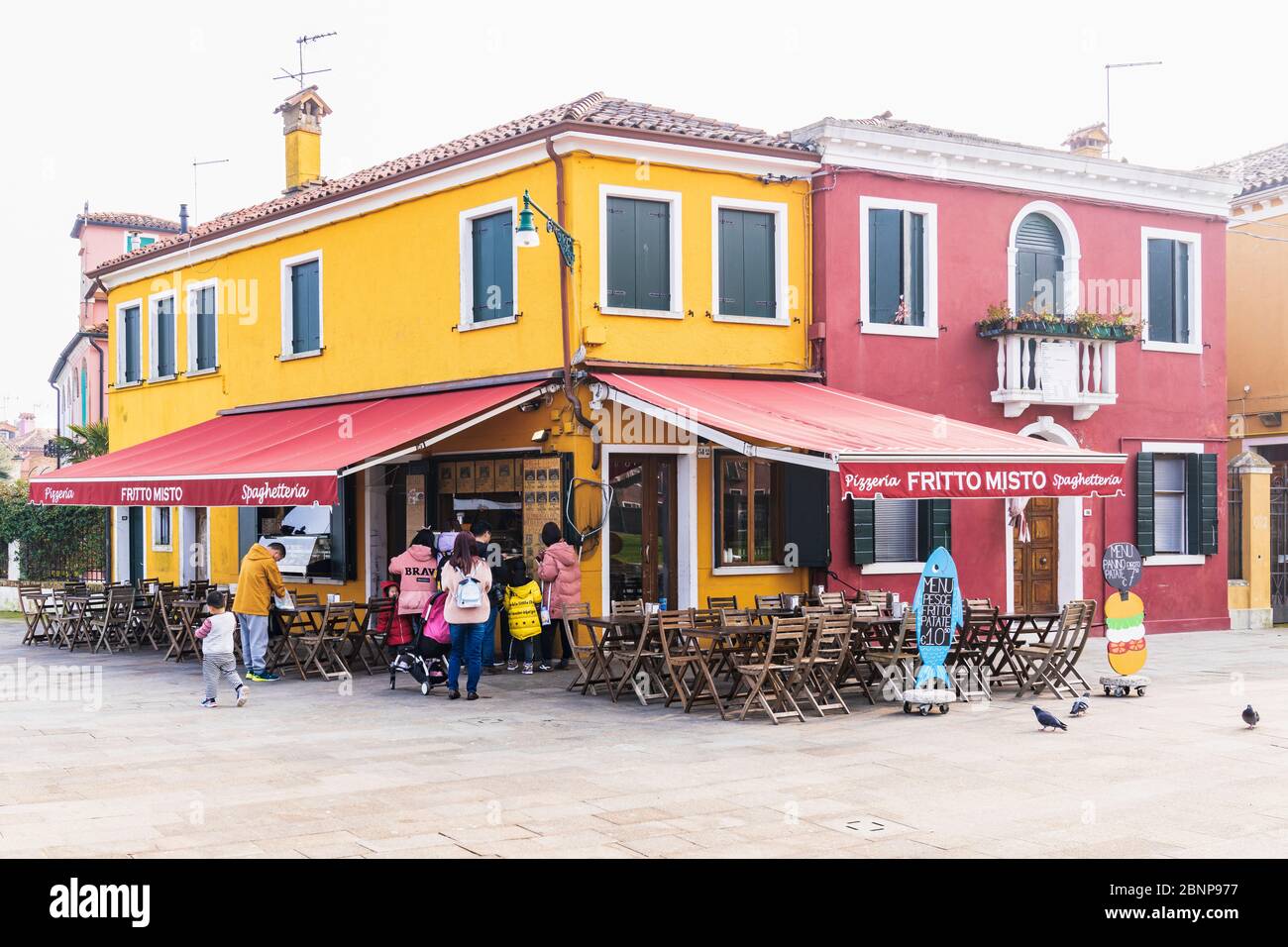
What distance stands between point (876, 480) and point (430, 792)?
209 inches

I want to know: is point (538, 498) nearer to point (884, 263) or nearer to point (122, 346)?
point (884, 263)

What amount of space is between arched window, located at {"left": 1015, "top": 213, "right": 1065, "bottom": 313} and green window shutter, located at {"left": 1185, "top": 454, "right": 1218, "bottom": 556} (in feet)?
10.8

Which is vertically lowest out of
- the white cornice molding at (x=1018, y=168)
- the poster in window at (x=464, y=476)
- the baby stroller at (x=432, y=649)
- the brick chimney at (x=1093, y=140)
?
the baby stroller at (x=432, y=649)

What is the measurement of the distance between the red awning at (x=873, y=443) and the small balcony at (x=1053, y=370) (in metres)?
2.73

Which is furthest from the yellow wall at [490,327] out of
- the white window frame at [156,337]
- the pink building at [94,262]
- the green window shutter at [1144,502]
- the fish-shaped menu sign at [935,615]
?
the pink building at [94,262]

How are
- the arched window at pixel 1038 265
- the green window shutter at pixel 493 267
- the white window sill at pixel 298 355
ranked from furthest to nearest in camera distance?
the white window sill at pixel 298 355, the arched window at pixel 1038 265, the green window shutter at pixel 493 267

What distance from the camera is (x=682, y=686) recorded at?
12.7 meters

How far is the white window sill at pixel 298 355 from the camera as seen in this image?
20.2 meters

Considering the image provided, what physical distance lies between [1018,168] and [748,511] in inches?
237

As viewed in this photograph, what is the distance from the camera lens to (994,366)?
1878 centimetres

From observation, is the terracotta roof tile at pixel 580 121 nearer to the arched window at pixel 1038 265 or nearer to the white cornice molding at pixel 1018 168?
the white cornice molding at pixel 1018 168

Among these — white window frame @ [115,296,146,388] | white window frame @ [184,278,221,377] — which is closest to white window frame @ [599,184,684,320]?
white window frame @ [184,278,221,377]

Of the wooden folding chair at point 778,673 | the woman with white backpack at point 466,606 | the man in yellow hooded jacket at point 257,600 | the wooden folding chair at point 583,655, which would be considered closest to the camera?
the wooden folding chair at point 778,673

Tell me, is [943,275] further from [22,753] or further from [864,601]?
[22,753]
